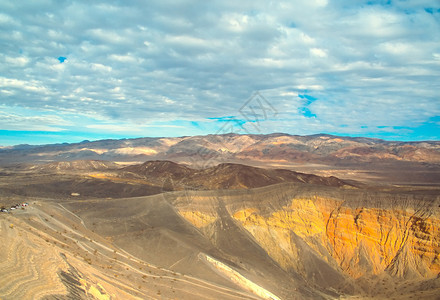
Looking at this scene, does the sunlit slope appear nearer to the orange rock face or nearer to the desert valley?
the orange rock face

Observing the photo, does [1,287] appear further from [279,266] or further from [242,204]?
[242,204]

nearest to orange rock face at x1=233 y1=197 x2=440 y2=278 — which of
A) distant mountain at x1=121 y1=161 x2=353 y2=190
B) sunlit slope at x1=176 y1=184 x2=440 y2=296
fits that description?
sunlit slope at x1=176 y1=184 x2=440 y2=296

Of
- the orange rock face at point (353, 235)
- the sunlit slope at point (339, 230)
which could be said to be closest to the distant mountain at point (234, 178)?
the sunlit slope at point (339, 230)

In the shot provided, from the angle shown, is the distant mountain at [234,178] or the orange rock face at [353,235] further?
the distant mountain at [234,178]

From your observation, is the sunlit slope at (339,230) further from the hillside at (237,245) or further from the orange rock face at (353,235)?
the hillside at (237,245)

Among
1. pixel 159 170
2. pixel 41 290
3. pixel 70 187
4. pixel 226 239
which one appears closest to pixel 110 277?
pixel 41 290

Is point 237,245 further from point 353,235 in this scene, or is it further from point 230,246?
point 353,235

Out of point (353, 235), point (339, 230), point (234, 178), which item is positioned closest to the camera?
point (353, 235)

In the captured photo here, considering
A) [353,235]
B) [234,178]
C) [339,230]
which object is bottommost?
[353,235]

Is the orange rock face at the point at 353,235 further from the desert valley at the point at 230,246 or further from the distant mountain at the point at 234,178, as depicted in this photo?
the distant mountain at the point at 234,178

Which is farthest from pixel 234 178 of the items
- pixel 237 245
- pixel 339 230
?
pixel 237 245

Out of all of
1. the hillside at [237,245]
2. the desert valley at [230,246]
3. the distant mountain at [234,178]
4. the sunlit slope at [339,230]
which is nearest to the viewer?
the desert valley at [230,246]

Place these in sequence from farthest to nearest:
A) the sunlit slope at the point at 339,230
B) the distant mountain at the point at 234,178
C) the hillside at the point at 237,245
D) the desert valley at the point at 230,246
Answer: the distant mountain at the point at 234,178 < the sunlit slope at the point at 339,230 < the hillside at the point at 237,245 < the desert valley at the point at 230,246
